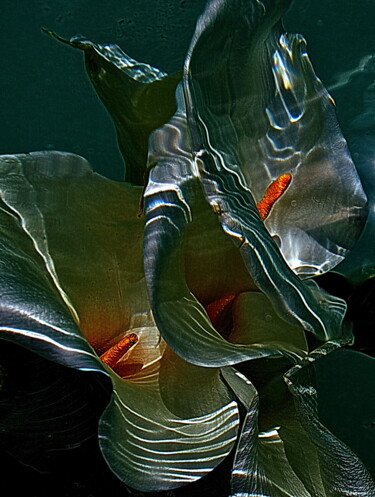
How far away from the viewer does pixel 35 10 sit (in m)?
0.72

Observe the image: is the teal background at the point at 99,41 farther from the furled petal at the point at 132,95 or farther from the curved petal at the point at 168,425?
the curved petal at the point at 168,425

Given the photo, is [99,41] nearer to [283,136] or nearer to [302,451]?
[283,136]

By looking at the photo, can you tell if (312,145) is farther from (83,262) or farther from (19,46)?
(19,46)

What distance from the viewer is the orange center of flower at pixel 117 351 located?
44 cm

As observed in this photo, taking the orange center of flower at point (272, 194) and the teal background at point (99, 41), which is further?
the teal background at point (99, 41)

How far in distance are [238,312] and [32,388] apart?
0.16 m

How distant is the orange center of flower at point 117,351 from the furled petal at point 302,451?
0.10 metres

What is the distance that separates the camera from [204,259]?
18.2 inches

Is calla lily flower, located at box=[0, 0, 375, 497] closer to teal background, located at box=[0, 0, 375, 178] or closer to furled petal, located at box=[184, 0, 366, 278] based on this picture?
furled petal, located at box=[184, 0, 366, 278]

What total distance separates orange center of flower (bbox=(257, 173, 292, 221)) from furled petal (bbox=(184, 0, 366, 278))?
0.04 feet

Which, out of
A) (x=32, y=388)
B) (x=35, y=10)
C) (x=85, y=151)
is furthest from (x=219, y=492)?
(x=35, y=10)

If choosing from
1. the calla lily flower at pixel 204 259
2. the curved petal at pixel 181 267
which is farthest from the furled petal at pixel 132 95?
the curved petal at pixel 181 267

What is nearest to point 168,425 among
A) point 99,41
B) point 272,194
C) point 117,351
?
point 117,351

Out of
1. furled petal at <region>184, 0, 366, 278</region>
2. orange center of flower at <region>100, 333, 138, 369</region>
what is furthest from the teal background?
orange center of flower at <region>100, 333, 138, 369</region>
